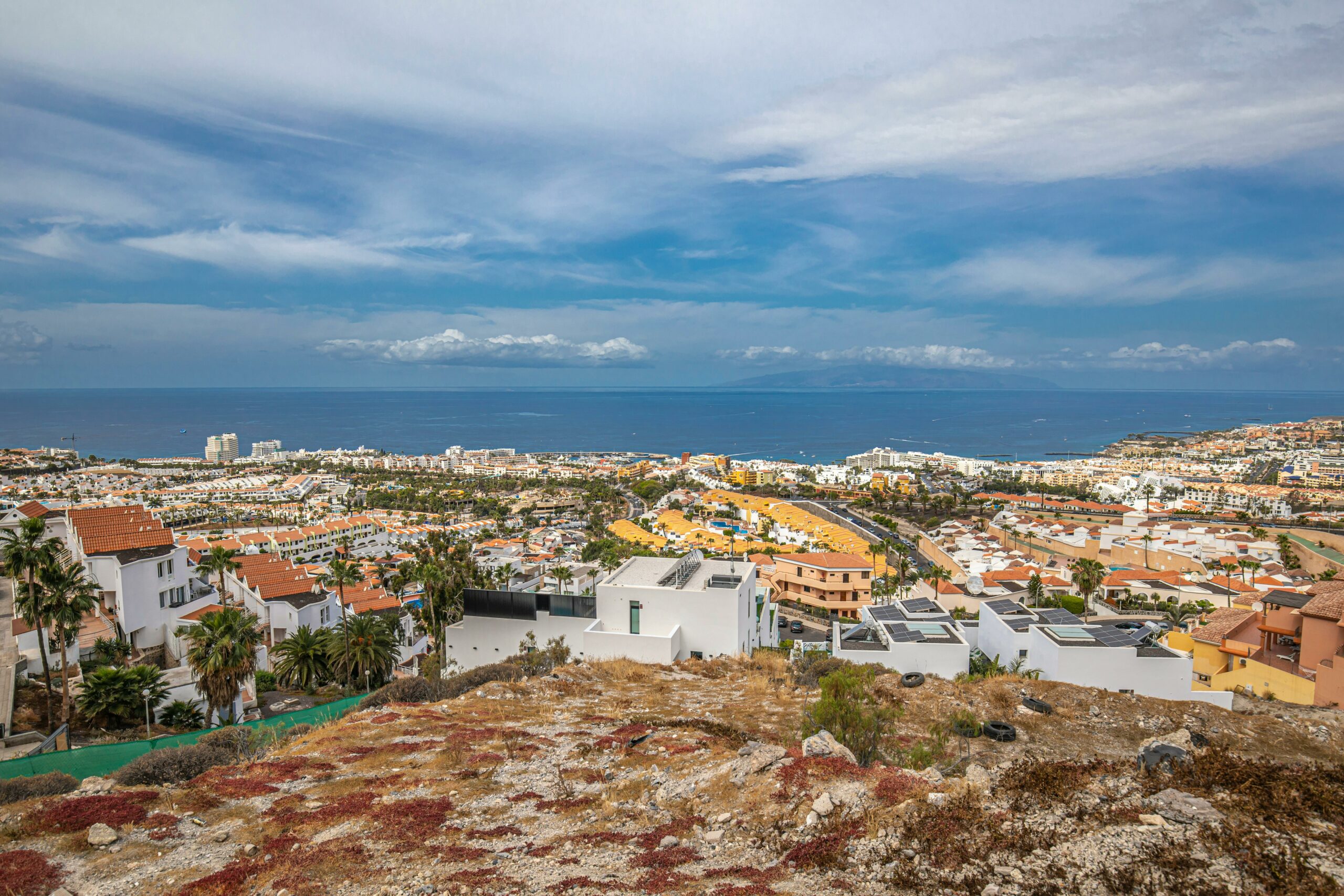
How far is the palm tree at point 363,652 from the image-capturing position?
20125 mm

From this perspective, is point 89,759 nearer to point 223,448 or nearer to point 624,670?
point 624,670

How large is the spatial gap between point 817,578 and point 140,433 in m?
214

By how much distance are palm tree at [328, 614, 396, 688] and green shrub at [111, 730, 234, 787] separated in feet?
30.8

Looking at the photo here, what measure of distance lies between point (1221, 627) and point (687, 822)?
20681 millimetres

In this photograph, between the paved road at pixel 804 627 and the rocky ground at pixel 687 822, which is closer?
the rocky ground at pixel 687 822

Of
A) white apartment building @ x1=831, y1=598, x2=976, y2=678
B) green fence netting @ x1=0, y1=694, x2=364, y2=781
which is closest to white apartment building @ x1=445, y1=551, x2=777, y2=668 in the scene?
A: white apartment building @ x1=831, y1=598, x2=976, y2=678

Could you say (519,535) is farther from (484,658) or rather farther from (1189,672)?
(1189,672)

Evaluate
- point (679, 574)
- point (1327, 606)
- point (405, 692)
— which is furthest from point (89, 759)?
point (1327, 606)

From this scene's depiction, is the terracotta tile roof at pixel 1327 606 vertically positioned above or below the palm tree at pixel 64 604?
below

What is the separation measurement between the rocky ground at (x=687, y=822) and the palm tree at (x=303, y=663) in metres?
11.2

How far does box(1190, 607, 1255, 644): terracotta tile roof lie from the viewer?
19.7 meters

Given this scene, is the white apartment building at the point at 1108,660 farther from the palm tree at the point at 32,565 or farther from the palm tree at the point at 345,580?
the palm tree at the point at 32,565

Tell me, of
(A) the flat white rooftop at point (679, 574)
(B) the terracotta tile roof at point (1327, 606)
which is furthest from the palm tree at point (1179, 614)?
(A) the flat white rooftop at point (679, 574)

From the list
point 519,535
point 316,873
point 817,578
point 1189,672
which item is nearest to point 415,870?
point 316,873
